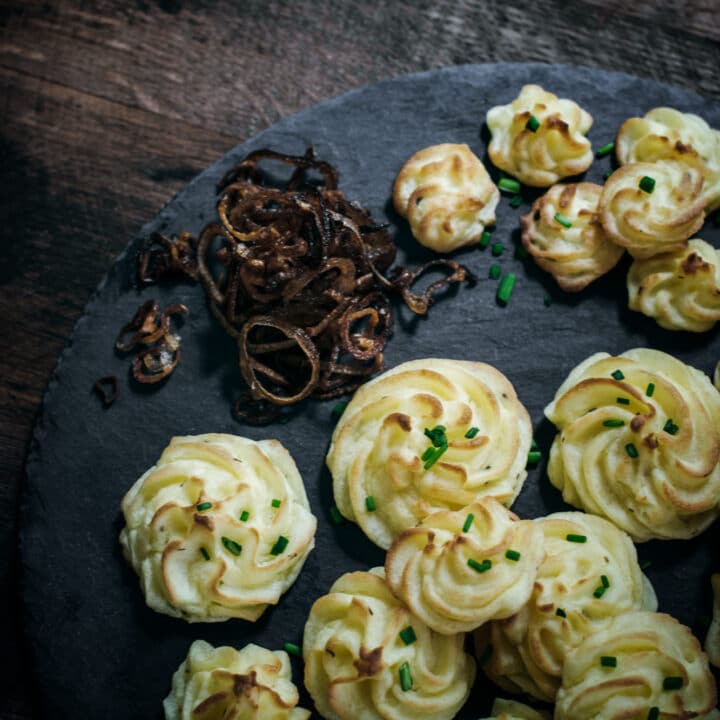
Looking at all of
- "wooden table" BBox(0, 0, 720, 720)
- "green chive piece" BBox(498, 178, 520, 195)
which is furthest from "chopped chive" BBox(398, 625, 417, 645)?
"wooden table" BBox(0, 0, 720, 720)

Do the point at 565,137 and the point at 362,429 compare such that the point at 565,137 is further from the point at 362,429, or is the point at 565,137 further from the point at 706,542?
the point at 706,542

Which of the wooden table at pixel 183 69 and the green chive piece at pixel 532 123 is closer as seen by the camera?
the green chive piece at pixel 532 123

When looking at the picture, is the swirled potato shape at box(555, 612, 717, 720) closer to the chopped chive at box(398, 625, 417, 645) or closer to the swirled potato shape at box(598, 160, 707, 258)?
the chopped chive at box(398, 625, 417, 645)

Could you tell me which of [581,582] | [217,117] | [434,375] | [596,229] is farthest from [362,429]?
[217,117]

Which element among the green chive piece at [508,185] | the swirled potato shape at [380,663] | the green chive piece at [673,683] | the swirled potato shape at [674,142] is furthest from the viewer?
→ the green chive piece at [508,185]

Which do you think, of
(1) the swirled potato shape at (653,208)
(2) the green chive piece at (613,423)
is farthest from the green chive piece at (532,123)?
(2) the green chive piece at (613,423)

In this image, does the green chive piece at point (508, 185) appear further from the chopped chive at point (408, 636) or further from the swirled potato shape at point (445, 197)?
the chopped chive at point (408, 636)
